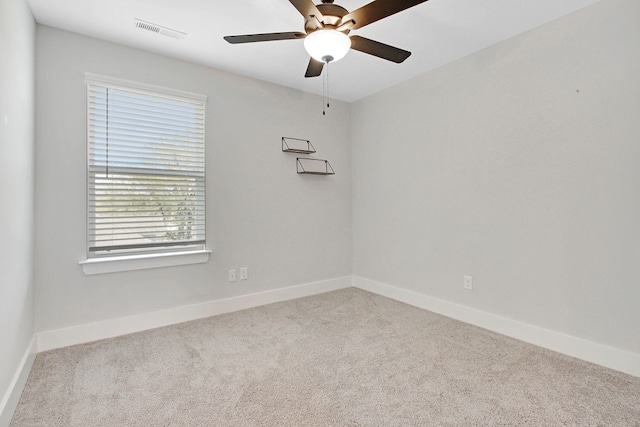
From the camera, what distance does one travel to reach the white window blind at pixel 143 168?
2.58 m

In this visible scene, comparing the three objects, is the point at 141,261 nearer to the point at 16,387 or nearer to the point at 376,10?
the point at 16,387

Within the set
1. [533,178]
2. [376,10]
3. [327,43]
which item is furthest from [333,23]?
[533,178]

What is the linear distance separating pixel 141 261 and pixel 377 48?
2461 mm

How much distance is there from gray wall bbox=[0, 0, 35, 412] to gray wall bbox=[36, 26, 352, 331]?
165 millimetres

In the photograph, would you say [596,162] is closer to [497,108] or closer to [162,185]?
[497,108]

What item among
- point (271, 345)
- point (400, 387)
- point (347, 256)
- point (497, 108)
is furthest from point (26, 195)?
point (497, 108)

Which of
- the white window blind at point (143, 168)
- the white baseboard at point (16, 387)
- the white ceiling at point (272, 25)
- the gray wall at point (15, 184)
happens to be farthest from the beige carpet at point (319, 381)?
the white ceiling at point (272, 25)

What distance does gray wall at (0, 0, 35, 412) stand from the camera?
1577mm

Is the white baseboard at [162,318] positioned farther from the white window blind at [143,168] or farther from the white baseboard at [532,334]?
the white baseboard at [532,334]

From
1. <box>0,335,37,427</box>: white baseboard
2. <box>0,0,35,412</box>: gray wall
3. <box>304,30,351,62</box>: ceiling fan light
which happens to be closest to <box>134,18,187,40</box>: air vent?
<box>0,0,35,412</box>: gray wall

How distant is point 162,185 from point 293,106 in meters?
1.67

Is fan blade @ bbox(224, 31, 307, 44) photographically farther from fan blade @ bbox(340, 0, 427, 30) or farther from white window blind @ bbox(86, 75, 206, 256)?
white window blind @ bbox(86, 75, 206, 256)

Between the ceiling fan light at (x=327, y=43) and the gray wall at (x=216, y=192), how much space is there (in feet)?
5.39

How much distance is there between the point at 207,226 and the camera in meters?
3.10
